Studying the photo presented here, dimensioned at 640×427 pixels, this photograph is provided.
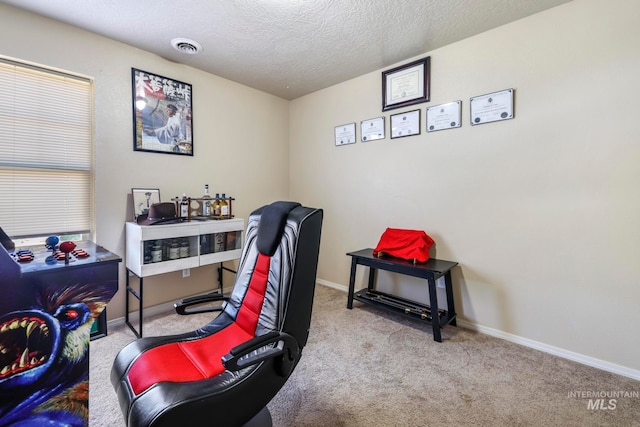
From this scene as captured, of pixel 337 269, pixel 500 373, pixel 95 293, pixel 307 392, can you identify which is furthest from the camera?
pixel 337 269

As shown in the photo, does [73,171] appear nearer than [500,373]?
No

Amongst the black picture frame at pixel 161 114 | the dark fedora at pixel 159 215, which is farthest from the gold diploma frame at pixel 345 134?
the dark fedora at pixel 159 215

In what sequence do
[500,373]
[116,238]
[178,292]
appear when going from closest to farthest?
[500,373] < [116,238] < [178,292]

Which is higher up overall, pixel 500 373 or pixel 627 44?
pixel 627 44

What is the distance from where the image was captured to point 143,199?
104 inches

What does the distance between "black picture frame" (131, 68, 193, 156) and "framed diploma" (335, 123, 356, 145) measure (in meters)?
1.65

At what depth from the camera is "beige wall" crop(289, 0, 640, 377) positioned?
191 centimetres

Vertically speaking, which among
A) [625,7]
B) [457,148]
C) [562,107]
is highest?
[625,7]

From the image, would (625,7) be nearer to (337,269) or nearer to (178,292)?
(337,269)

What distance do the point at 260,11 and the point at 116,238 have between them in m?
2.24

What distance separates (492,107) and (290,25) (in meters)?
1.77

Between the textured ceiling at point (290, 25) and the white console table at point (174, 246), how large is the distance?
1.59m

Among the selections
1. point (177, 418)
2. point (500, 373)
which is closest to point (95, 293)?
point (177, 418)

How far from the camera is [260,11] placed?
206cm
